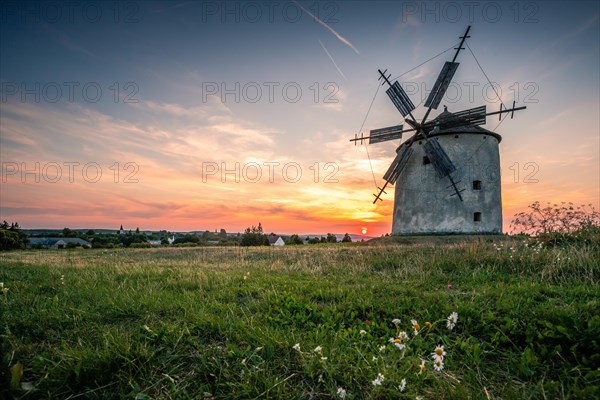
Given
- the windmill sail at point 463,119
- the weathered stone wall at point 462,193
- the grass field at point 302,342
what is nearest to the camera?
the grass field at point 302,342

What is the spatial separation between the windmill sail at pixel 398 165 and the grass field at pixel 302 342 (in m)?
19.4

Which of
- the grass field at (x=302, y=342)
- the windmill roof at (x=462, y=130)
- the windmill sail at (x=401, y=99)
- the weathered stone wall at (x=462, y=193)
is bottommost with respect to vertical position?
the grass field at (x=302, y=342)

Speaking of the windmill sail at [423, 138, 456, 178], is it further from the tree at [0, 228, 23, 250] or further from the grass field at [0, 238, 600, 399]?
the tree at [0, 228, 23, 250]

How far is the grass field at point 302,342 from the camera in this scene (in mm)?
2271

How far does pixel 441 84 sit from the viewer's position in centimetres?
2216

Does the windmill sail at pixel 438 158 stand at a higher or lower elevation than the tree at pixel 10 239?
higher

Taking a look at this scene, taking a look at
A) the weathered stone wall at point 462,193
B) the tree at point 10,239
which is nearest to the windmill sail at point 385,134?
the weathered stone wall at point 462,193

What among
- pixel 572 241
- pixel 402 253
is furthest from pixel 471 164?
pixel 402 253

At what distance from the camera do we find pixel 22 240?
127ft

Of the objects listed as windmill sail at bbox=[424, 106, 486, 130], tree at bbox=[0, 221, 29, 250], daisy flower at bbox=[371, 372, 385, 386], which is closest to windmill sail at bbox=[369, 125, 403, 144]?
windmill sail at bbox=[424, 106, 486, 130]

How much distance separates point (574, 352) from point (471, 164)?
22376 mm

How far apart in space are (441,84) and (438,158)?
5409mm

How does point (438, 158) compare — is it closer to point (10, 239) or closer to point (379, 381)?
point (379, 381)

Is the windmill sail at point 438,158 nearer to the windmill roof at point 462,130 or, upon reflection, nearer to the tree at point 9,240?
the windmill roof at point 462,130
